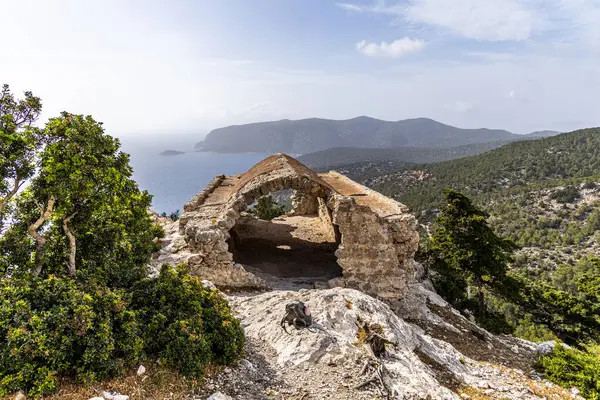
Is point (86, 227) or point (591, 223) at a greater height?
point (86, 227)

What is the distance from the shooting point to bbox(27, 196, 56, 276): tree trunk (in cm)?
731

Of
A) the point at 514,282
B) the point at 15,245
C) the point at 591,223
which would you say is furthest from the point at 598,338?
the point at 591,223

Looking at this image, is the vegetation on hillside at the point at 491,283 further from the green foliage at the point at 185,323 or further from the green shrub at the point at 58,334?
the green shrub at the point at 58,334

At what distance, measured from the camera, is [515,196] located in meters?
70.7

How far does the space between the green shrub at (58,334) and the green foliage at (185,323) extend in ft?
1.83

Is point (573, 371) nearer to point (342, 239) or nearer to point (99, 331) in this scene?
point (342, 239)

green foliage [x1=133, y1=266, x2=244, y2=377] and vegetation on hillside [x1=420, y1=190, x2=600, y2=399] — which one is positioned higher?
green foliage [x1=133, y1=266, x2=244, y2=377]

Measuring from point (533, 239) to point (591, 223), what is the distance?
9.42 metres

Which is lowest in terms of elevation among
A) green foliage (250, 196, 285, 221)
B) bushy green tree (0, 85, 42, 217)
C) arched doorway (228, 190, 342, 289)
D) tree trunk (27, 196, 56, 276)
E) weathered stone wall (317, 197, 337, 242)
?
green foliage (250, 196, 285, 221)

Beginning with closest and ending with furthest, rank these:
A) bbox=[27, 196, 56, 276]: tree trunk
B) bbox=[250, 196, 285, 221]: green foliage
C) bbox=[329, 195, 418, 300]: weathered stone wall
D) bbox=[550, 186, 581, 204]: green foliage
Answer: bbox=[27, 196, 56, 276]: tree trunk, bbox=[329, 195, 418, 300]: weathered stone wall, bbox=[250, 196, 285, 221]: green foliage, bbox=[550, 186, 581, 204]: green foliage

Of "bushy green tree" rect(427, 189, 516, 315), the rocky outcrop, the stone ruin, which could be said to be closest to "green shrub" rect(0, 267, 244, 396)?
the rocky outcrop

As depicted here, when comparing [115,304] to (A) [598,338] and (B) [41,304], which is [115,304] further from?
(A) [598,338]

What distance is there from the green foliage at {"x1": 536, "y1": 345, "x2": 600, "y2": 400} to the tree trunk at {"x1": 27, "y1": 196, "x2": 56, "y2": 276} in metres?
17.8

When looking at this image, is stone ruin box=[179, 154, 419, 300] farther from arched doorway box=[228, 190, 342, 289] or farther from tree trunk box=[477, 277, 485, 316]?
tree trunk box=[477, 277, 485, 316]
